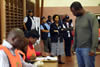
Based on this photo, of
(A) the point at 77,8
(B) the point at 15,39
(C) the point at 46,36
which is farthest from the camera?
(C) the point at 46,36

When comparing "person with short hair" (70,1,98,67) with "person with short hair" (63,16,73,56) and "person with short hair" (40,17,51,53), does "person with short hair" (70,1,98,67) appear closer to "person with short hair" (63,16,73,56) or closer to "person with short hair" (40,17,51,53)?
"person with short hair" (63,16,73,56)

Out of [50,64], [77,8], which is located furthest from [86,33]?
[50,64]

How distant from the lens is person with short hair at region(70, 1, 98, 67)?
3037 millimetres

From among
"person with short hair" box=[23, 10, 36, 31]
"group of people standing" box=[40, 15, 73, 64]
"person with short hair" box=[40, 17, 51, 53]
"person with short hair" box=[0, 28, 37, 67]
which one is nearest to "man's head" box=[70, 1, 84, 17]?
"person with short hair" box=[0, 28, 37, 67]

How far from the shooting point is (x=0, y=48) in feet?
6.18

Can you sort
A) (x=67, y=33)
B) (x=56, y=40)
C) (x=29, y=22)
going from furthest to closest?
(x=67, y=33), (x=29, y=22), (x=56, y=40)

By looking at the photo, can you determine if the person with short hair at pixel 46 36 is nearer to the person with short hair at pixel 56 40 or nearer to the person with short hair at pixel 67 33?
the person with short hair at pixel 67 33

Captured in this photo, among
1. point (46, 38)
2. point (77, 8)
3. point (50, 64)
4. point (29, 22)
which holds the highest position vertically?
point (77, 8)

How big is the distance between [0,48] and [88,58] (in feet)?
5.41

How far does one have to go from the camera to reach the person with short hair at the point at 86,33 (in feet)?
9.96

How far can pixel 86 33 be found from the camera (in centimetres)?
315

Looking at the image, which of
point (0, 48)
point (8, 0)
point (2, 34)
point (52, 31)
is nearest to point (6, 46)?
point (0, 48)

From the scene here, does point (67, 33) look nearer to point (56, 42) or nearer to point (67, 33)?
point (67, 33)

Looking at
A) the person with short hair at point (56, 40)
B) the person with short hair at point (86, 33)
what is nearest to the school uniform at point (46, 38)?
the person with short hair at point (56, 40)
